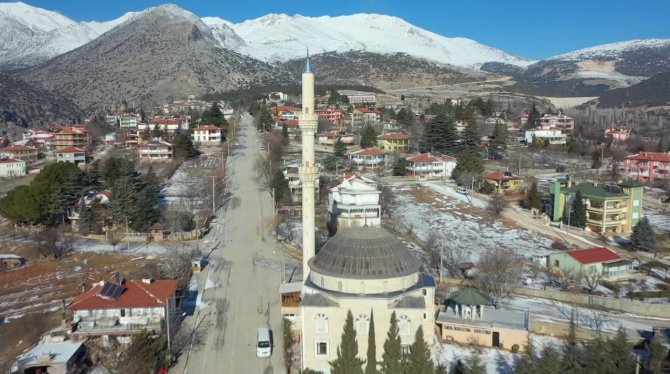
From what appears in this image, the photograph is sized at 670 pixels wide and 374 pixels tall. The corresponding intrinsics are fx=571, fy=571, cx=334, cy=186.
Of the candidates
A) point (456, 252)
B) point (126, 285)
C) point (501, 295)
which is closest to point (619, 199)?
point (456, 252)

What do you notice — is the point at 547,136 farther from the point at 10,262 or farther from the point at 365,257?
the point at 10,262

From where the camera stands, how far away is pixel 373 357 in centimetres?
2005

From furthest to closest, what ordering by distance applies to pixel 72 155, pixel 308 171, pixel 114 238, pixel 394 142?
pixel 394 142 < pixel 72 155 < pixel 114 238 < pixel 308 171

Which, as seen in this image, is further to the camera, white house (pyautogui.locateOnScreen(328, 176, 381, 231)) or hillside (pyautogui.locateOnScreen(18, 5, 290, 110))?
hillside (pyautogui.locateOnScreen(18, 5, 290, 110))

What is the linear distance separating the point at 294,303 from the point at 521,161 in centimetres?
5095

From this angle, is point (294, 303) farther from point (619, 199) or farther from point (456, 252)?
point (619, 199)

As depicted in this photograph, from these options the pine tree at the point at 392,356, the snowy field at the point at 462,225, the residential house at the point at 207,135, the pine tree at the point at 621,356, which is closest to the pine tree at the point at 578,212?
the snowy field at the point at 462,225

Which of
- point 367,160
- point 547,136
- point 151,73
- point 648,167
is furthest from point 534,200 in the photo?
point 151,73

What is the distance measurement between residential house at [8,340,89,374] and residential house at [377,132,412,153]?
5480cm

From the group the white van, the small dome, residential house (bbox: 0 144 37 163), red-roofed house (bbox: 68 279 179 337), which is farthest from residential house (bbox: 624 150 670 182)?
residential house (bbox: 0 144 37 163)

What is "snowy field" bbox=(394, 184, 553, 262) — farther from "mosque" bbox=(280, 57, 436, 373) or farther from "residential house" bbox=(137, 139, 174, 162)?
"residential house" bbox=(137, 139, 174, 162)

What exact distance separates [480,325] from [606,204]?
25.7 m

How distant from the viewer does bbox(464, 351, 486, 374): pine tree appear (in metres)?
18.5

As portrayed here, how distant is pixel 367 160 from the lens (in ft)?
214
